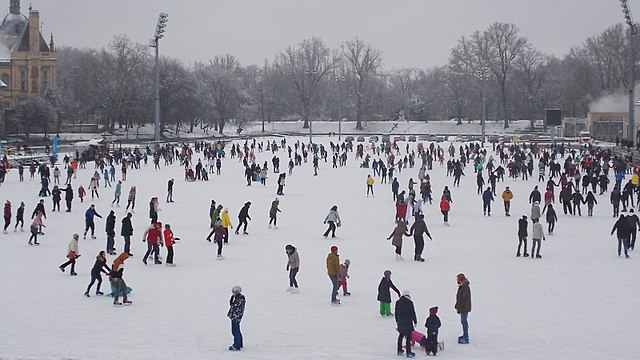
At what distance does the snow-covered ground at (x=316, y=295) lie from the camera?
11484 millimetres

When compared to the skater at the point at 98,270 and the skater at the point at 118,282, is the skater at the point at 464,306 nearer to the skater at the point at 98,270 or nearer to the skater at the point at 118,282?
the skater at the point at 118,282

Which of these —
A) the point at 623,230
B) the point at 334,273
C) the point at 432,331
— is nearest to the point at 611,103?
the point at 623,230

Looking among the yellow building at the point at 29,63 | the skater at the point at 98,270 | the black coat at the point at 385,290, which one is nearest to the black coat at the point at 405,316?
the black coat at the point at 385,290

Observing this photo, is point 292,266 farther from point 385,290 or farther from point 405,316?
point 405,316

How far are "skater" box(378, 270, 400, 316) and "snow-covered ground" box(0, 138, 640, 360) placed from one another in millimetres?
232

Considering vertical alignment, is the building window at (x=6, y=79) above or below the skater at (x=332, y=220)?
above

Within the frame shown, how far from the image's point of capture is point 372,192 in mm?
33469

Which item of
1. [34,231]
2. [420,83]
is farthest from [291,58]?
[34,231]

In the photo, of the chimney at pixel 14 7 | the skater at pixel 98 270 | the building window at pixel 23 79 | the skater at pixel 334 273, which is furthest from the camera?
the chimney at pixel 14 7

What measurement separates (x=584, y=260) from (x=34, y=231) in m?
12.7

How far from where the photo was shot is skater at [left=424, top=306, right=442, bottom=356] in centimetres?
1099

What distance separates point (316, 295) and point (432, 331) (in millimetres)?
3978

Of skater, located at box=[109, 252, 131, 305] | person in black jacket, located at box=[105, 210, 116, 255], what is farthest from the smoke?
skater, located at box=[109, 252, 131, 305]

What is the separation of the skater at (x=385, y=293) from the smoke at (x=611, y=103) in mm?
77767
